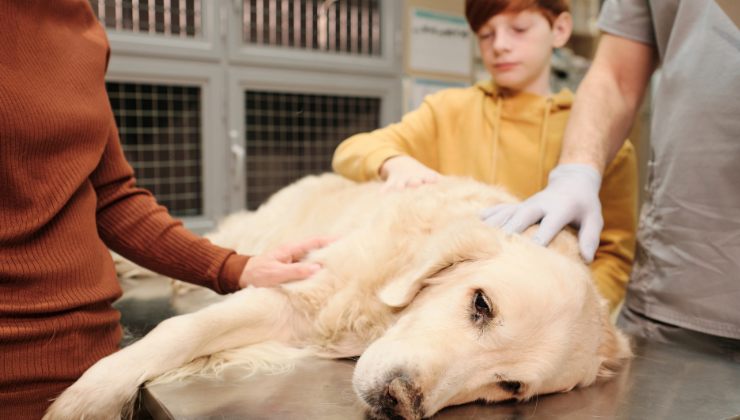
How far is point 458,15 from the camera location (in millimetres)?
3826

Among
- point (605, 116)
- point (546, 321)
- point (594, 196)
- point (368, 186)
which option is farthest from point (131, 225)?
point (605, 116)

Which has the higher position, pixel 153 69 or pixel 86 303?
pixel 153 69

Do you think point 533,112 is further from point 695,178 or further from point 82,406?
point 82,406

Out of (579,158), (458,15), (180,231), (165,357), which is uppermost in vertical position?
(458,15)

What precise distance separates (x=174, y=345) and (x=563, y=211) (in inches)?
30.6

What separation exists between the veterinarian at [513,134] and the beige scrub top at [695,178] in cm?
31

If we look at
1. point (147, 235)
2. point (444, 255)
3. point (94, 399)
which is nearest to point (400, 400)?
point (444, 255)

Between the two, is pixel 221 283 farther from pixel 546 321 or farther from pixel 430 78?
pixel 430 78

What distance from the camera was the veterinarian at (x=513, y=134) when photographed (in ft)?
5.44

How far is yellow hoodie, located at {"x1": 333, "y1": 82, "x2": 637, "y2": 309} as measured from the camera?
1641 mm

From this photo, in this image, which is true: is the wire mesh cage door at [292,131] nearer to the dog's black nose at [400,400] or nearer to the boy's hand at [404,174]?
the boy's hand at [404,174]

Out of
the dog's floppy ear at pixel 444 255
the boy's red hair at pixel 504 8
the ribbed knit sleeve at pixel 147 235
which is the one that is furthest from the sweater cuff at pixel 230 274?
the boy's red hair at pixel 504 8

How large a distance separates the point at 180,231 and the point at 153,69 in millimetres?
1925

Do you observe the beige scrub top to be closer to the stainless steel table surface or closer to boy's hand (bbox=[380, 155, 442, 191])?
the stainless steel table surface
